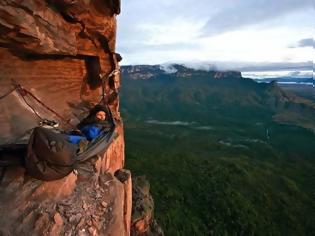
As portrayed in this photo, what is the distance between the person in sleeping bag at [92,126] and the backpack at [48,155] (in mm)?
1837

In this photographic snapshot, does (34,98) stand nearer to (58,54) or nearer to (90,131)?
(58,54)

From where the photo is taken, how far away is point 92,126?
1306 cm

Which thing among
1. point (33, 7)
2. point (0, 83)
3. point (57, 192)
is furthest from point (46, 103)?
point (57, 192)

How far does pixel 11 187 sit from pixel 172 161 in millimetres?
104946

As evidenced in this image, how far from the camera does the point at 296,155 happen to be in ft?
560

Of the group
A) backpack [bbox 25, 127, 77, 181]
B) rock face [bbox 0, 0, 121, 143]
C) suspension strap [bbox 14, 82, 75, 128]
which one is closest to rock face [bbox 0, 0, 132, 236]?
rock face [bbox 0, 0, 121, 143]

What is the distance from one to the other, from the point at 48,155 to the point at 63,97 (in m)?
7.73

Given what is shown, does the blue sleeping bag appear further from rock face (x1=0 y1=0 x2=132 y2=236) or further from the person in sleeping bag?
rock face (x1=0 y1=0 x2=132 y2=236)

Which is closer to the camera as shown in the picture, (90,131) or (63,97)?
(90,131)

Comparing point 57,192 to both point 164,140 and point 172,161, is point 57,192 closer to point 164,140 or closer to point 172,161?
point 172,161

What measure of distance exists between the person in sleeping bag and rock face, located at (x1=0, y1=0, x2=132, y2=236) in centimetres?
85

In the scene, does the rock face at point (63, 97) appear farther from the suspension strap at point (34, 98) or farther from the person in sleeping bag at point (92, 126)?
the person in sleeping bag at point (92, 126)

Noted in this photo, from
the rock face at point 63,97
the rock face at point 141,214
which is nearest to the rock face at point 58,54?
the rock face at point 63,97

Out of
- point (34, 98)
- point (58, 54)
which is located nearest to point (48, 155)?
point (34, 98)
